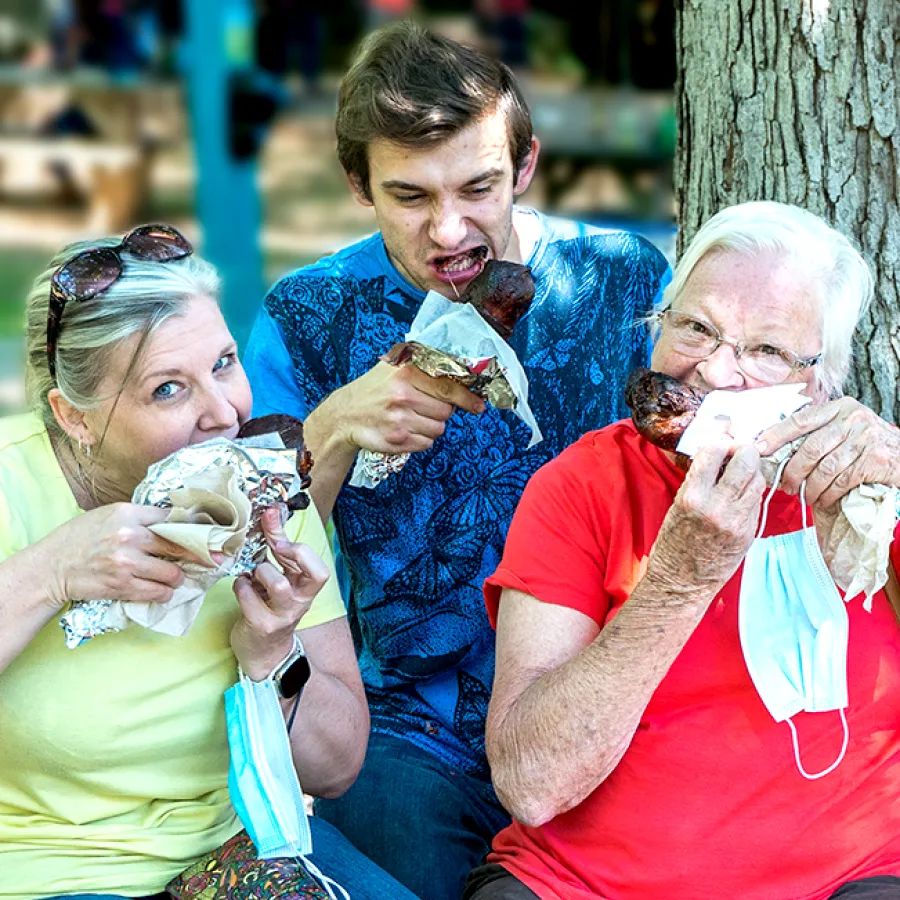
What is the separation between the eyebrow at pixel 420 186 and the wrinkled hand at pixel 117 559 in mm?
1113

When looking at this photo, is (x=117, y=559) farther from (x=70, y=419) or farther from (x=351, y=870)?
(x=351, y=870)

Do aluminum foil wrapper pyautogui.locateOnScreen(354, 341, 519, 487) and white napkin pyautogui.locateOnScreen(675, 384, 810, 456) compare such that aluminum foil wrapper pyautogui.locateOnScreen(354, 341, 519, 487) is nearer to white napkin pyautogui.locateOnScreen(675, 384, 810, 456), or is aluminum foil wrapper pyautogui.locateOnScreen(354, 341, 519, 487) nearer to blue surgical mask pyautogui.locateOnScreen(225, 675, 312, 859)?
white napkin pyautogui.locateOnScreen(675, 384, 810, 456)

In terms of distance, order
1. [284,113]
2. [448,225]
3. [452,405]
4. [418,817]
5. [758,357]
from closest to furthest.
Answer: [758,357], [452,405], [418,817], [448,225], [284,113]

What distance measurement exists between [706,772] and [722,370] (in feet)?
2.61

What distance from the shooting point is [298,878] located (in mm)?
2471

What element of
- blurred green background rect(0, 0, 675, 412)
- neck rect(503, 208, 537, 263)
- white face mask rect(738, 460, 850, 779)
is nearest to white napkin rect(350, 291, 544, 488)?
neck rect(503, 208, 537, 263)

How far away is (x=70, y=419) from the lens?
2.59 meters

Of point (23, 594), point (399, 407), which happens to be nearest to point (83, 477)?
Result: point (23, 594)

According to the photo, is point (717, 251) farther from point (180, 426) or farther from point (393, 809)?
point (393, 809)

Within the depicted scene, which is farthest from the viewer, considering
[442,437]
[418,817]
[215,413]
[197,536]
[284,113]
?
[284,113]

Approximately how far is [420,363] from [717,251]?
26.3 inches

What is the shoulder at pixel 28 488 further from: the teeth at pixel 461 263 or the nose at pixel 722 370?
the nose at pixel 722 370

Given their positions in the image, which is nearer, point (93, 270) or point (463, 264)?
point (93, 270)

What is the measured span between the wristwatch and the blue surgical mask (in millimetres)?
28
